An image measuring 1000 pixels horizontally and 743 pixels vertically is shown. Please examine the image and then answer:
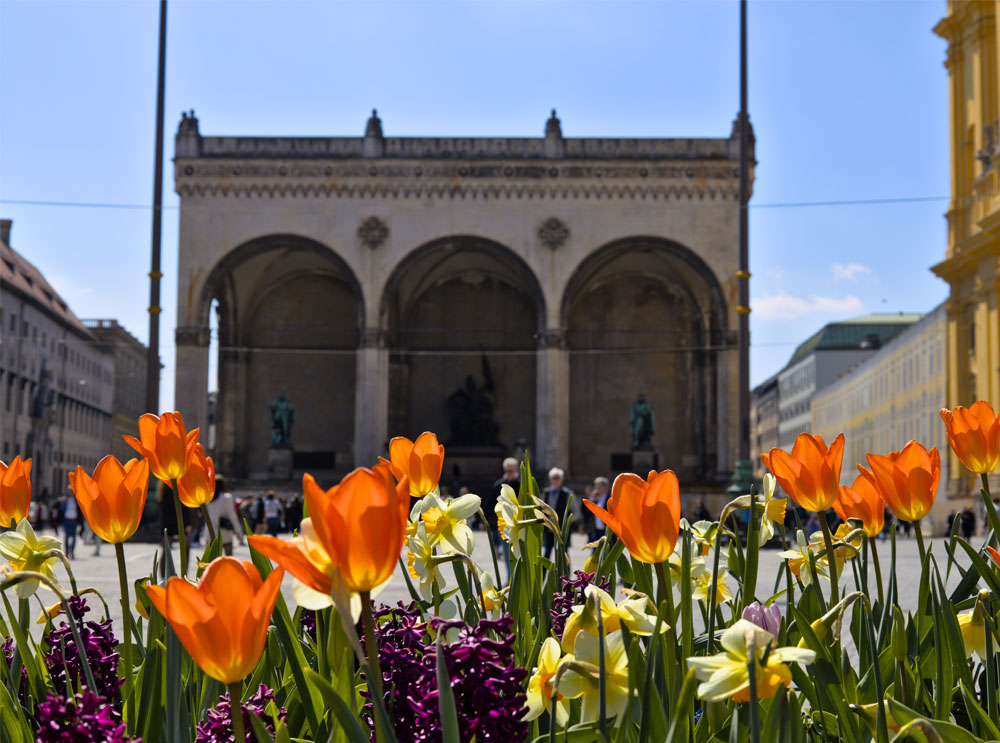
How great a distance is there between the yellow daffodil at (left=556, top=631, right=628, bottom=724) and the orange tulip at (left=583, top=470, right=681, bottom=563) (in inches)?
6.6

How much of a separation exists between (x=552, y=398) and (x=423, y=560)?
111 ft

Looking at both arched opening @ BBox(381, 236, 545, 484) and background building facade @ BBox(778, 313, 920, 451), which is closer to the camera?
arched opening @ BBox(381, 236, 545, 484)

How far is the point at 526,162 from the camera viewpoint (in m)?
37.1

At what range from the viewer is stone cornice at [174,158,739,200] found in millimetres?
36844

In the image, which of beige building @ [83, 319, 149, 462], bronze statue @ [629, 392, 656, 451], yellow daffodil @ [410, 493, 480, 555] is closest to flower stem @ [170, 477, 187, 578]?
yellow daffodil @ [410, 493, 480, 555]

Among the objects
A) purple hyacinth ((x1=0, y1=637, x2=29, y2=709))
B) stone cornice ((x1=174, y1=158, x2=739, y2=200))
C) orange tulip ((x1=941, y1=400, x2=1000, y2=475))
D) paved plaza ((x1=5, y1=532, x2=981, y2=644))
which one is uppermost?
stone cornice ((x1=174, y1=158, x2=739, y2=200))

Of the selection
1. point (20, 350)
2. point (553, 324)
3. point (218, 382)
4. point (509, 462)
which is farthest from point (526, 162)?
point (20, 350)

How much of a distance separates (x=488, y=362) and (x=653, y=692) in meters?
39.0

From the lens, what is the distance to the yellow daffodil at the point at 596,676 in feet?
6.31

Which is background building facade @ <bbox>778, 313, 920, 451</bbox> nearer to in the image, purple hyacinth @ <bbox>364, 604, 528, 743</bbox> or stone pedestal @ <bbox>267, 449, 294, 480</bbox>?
stone pedestal @ <bbox>267, 449, 294, 480</bbox>

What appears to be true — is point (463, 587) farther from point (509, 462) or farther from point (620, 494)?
point (509, 462)

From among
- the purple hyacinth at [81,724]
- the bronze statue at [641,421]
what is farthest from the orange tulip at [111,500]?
the bronze statue at [641,421]

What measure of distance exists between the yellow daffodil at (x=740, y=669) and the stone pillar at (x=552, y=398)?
34449mm

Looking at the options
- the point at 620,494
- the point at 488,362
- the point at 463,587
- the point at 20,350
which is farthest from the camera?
the point at 20,350
